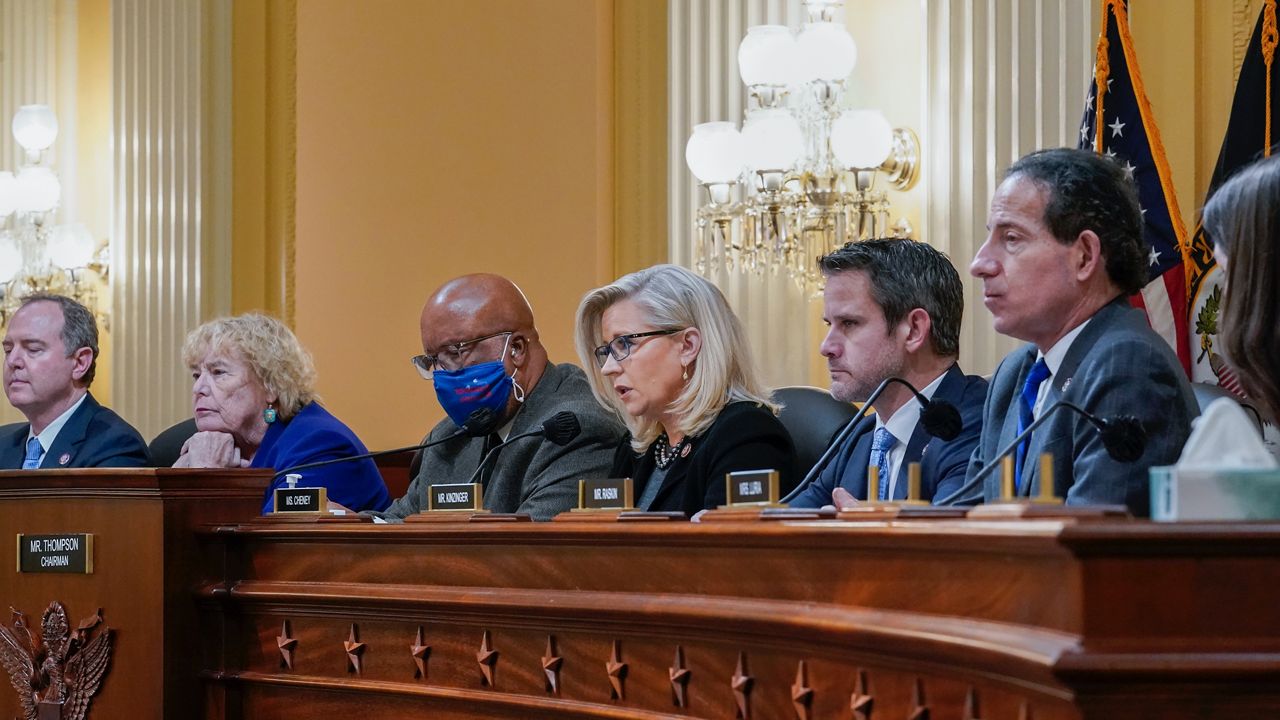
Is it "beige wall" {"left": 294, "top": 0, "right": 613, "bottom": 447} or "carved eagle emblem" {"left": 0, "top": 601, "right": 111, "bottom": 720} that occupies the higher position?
"beige wall" {"left": 294, "top": 0, "right": 613, "bottom": 447}

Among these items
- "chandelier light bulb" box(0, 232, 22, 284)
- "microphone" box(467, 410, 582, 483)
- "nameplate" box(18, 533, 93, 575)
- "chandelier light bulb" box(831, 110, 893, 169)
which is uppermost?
"chandelier light bulb" box(831, 110, 893, 169)

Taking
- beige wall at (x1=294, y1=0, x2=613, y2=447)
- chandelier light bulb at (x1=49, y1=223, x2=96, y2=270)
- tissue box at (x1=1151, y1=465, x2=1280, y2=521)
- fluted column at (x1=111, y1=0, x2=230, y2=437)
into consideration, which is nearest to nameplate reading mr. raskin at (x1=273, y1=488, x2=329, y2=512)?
tissue box at (x1=1151, y1=465, x2=1280, y2=521)

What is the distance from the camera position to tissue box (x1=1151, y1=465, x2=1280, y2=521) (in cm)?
156

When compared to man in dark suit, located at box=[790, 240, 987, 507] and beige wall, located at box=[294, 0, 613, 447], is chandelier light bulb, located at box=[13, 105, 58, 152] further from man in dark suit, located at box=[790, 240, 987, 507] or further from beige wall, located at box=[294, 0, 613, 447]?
man in dark suit, located at box=[790, 240, 987, 507]

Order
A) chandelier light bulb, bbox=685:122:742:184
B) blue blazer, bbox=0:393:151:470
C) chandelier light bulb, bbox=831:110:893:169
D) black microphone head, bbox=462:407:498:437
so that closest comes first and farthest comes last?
black microphone head, bbox=462:407:498:437
blue blazer, bbox=0:393:151:470
chandelier light bulb, bbox=831:110:893:169
chandelier light bulb, bbox=685:122:742:184

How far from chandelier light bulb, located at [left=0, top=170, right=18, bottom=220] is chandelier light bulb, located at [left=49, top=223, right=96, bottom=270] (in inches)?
8.9

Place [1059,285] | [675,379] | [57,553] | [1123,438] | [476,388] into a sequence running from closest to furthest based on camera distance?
[1123,438] < [1059,285] < [57,553] < [675,379] < [476,388]

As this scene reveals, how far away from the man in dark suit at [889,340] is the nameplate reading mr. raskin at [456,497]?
745 millimetres

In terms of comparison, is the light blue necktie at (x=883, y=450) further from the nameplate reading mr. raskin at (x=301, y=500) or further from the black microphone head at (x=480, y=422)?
the nameplate reading mr. raskin at (x=301, y=500)

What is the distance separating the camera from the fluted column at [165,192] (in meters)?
6.41

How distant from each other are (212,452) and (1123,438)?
2.63m

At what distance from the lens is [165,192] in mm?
6605

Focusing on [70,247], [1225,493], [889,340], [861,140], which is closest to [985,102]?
[861,140]

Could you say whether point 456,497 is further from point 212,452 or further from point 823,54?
point 823,54
